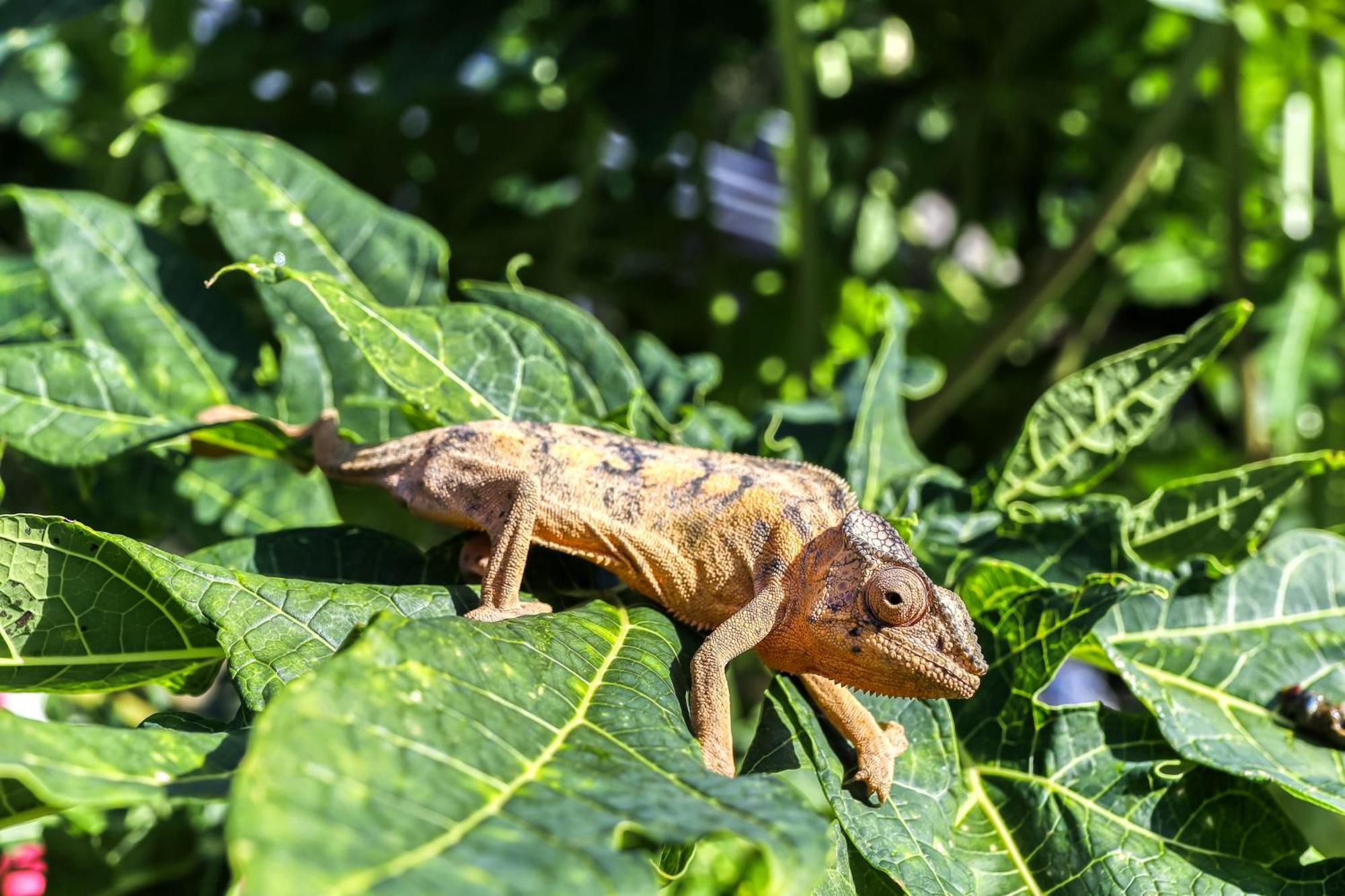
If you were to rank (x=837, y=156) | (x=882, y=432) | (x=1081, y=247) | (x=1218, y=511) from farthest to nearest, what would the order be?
(x=837, y=156) < (x=1081, y=247) < (x=882, y=432) < (x=1218, y=511)

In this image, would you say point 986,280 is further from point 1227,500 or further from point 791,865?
point 791,865

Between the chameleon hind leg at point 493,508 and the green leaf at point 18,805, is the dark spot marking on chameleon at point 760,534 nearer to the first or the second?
the chameleon hind leg at point 493,508

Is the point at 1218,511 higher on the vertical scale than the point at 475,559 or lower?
higher

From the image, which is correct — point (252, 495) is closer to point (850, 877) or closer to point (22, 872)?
point (22, 872)

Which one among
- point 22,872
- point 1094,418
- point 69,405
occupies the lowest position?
point 22,872

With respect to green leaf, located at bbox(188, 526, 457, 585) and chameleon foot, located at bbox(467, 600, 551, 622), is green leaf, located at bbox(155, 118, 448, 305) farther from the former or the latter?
chameleon foot, located at bbox(467, 600, 551, 622)

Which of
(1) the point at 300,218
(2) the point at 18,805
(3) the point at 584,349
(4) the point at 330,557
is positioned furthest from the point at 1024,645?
(1) the point at 300,218
